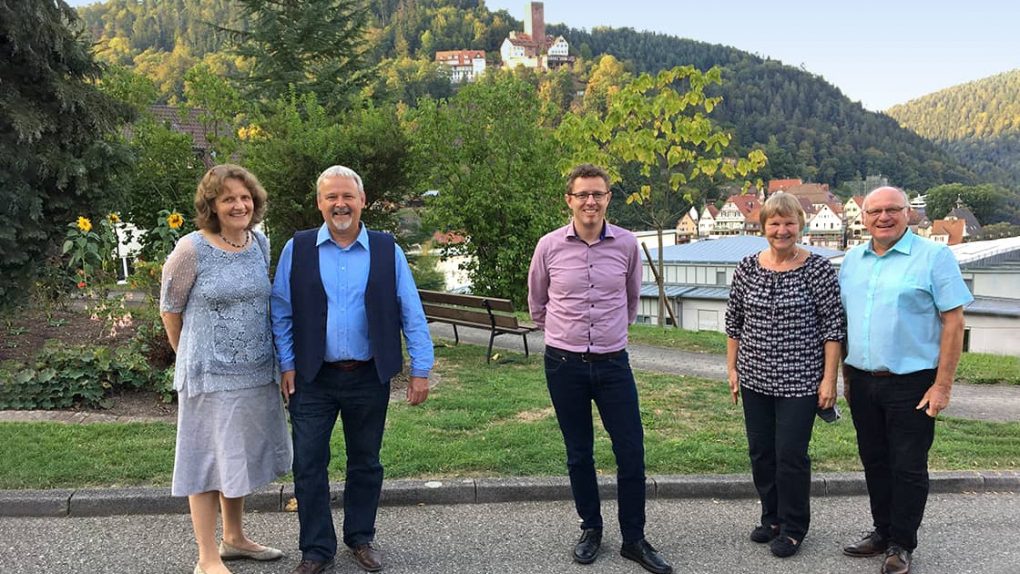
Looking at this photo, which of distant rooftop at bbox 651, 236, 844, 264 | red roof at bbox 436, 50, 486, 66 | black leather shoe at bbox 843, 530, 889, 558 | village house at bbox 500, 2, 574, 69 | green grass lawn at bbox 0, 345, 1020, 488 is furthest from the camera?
village house at bbox 500, 2, 574, 69

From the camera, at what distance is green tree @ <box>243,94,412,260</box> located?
9.48 meters

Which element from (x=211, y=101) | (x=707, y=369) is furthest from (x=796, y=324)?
(x=211, y=101)

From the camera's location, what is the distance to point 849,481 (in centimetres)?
462

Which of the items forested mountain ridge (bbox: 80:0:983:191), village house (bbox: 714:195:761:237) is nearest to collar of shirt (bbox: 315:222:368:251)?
forested mountain ridge (bbox: 80:0:983:191)

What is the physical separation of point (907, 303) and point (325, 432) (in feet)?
9.00

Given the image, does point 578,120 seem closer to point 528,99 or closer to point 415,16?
point 528,99

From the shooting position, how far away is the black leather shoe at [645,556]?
356 centimetres

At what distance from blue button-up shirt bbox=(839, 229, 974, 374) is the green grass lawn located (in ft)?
5.36

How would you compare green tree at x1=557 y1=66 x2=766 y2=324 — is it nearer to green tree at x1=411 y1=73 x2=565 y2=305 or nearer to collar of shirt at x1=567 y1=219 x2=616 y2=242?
green tree at x1=411 y1=73 x2=565 y2=305

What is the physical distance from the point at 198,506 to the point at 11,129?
11477 mm

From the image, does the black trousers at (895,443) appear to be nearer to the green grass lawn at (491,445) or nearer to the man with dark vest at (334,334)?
the green grass lawn at (491,445)

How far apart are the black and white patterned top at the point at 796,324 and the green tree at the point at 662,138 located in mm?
8629

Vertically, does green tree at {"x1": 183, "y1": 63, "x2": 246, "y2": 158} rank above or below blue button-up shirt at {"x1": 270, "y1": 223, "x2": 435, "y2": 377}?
above

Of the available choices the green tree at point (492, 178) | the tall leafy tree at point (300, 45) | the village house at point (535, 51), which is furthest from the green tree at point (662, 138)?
the village house at point (535, 51)
